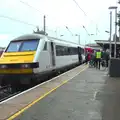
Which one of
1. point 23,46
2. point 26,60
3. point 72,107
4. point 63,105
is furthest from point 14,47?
point 72,107

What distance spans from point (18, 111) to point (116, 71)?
13645 mm

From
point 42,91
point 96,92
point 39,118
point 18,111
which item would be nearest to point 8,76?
point 42,91

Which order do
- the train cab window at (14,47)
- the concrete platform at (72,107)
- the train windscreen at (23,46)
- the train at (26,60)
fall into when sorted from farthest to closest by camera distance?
the train cab window at (14,47) → the train windscreen at (23,46) → the train at (26,60) → the concrete platform at (72,107)

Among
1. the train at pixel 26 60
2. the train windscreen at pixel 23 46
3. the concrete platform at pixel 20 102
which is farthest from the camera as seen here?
the train windscreen at pixel 23 46

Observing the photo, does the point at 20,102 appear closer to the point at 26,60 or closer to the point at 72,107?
the point at 72,107

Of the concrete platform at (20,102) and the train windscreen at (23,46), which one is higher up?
the train windscreen at (23,46)

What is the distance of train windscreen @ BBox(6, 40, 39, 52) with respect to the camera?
62.0 feet

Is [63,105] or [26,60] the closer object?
[63,105]

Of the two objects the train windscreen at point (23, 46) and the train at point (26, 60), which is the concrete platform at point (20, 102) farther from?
the train windscreen at point (23, 46)

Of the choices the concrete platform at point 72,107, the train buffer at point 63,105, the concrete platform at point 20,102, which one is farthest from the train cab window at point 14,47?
the concrete platform at point 72,107

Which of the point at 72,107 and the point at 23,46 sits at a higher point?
the point at 23,46

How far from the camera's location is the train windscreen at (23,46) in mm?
18891

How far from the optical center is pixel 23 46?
63.3 ft

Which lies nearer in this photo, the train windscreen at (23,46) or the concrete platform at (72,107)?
the concrete platform at (72,107)
